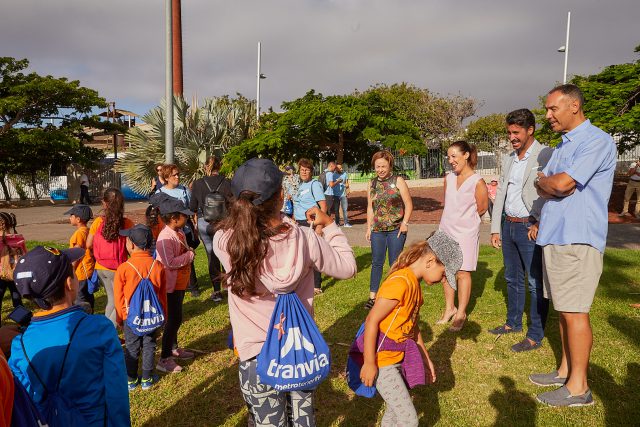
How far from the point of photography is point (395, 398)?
8.61 ft

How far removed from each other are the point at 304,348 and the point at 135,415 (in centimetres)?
216

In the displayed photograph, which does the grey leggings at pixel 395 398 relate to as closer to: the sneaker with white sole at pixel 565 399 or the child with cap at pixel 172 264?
the sneaker with white sole at pixel 565 399

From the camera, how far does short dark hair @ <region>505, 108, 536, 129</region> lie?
14.7 feet

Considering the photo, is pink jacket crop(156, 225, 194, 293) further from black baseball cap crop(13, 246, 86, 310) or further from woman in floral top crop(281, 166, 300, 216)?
woman in floral top crop(281, 166, 300, 216)

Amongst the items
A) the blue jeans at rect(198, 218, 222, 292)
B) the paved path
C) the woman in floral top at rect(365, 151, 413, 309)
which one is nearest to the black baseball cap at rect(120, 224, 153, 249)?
the blue jeans at rect(198, 218, 222, 292)

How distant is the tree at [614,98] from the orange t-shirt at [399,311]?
46.0 feet

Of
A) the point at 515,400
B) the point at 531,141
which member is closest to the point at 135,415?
the point at 515,400

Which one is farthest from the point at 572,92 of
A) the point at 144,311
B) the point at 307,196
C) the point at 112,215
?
the point at 112,215

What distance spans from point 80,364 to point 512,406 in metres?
3.08

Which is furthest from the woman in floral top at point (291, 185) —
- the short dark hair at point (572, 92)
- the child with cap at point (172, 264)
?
the short dark hair at point (572, 92)

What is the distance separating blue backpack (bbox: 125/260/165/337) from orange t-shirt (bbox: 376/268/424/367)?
200cm

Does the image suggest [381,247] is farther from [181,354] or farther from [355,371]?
[355,371]

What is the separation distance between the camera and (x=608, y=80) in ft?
55.8

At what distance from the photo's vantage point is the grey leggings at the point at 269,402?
2230mm
